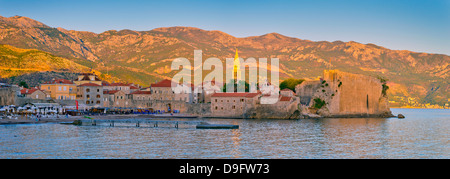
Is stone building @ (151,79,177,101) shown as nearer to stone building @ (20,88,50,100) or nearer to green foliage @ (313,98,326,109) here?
stone building @ (20,88,50,100)

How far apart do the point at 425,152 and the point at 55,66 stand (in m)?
129

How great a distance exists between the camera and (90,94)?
8675 cm

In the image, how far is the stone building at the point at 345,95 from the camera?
9125 centimetres

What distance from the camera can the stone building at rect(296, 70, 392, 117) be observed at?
91250 mm

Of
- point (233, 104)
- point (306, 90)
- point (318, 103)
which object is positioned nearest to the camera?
point (233, 104)

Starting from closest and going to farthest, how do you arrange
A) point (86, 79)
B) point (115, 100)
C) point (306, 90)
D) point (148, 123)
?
point (148, 123) < point (115, 100) < point (306, 90) < point (86, 79)

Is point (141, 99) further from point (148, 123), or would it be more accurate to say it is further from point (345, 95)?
point (345, 95)

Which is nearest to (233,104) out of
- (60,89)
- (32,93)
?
(60,89)

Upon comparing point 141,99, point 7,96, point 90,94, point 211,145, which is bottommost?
point 211,145

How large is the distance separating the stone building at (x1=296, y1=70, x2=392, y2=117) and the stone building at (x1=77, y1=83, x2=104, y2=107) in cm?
4151

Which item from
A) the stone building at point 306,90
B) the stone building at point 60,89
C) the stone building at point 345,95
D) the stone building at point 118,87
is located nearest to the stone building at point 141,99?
the stone building at point 118,87

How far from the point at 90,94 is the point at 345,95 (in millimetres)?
52267

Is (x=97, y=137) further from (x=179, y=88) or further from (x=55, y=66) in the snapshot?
(x=55, y=66)

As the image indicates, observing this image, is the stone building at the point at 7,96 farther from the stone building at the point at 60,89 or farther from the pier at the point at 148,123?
the pier at the point at 148,123
